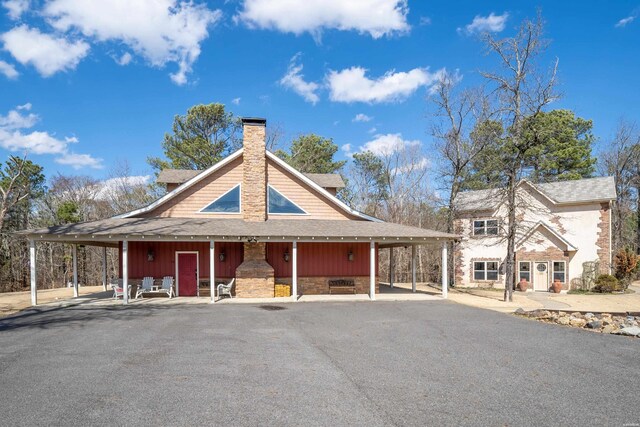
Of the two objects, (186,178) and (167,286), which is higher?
(186,178)

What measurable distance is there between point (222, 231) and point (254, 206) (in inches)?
106

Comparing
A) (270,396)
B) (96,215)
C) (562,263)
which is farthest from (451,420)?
(96,215)

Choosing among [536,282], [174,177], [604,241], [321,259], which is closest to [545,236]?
[536,282]

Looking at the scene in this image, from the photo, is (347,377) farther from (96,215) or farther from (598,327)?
(96,215)

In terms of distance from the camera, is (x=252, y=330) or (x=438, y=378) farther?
(x=252, y=330)

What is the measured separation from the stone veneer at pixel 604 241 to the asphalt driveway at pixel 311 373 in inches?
615

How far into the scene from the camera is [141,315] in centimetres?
1198

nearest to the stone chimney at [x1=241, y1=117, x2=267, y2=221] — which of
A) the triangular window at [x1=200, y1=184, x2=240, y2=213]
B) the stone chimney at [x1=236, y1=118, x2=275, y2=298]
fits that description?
the stone chimney at [x1=236, y1=118, x2=275, y2=298]

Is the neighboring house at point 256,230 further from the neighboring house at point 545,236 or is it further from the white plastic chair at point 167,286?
the neighboring house at point 545,236

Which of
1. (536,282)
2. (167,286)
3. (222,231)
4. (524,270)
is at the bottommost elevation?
(536,282)

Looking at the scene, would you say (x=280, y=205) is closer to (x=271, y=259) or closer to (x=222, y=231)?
(x=271, y=259)

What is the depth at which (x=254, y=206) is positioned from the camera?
17.6 meters

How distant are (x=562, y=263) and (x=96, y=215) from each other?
3472 cm

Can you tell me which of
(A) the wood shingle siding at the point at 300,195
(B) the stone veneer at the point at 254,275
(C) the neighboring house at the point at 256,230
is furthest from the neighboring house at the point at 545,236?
(B) the stone veneer at the point at 254,275
